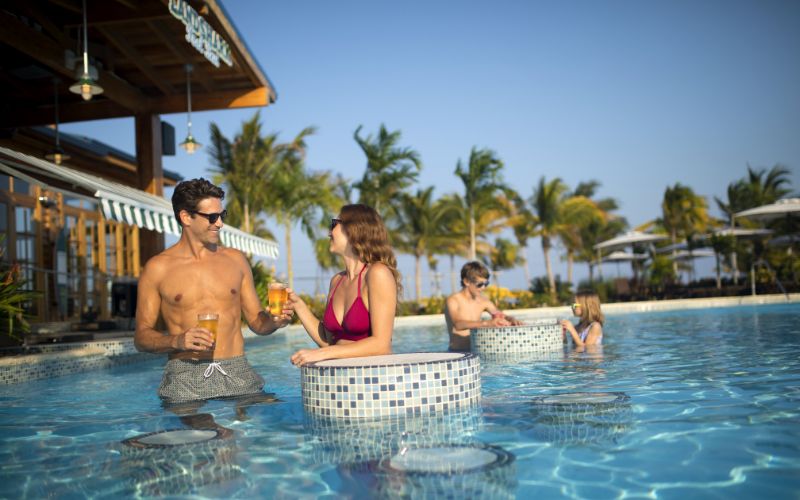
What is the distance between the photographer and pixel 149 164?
39.3 feet

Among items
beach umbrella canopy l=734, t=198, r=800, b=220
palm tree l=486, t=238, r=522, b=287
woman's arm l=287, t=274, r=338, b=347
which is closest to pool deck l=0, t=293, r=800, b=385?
woman's arm l=287, t=274, r=338, b=347

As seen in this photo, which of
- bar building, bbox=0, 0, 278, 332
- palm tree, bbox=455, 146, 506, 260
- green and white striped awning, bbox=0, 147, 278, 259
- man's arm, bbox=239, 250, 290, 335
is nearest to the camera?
man's arm, bbox=239, 250, 290, 335

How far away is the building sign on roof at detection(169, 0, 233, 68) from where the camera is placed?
30.0 ft

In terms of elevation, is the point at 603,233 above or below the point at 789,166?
below

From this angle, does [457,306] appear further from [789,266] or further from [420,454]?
[789,266]

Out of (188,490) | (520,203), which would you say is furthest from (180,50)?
(520,203)

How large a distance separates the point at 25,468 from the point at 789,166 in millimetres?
43291

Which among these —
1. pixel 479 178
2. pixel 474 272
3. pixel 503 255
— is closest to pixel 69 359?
pixel 474 272

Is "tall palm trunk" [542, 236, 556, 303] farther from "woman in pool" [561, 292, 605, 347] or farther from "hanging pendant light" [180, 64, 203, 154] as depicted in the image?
"woman in pool" [561, 292, 605, 347]

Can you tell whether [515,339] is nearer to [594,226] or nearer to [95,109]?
[95,109]

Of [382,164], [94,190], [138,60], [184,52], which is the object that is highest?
[382,164]

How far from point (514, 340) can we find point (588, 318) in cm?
115

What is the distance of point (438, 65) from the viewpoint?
93.8 feet

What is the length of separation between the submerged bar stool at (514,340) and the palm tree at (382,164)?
62.2ft
